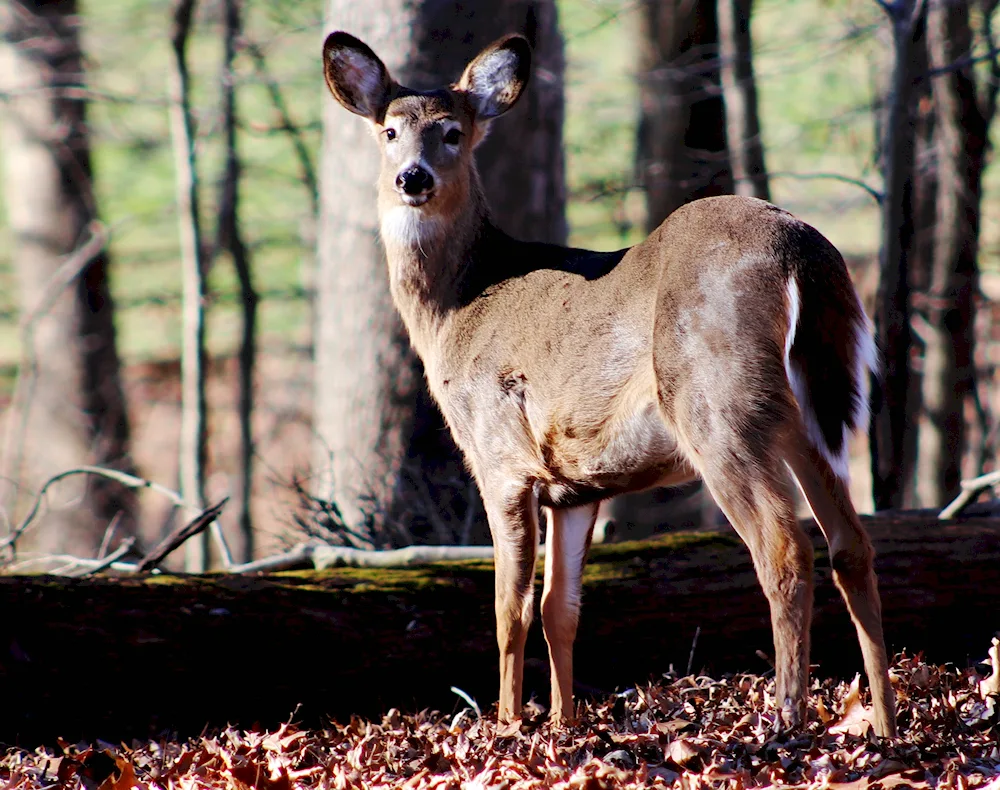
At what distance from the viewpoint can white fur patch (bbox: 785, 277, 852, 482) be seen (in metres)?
3.93

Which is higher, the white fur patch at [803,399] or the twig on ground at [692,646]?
the white fur patch at [803,399]

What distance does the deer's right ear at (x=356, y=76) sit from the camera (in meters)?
5.39

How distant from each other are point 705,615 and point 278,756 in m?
2.09

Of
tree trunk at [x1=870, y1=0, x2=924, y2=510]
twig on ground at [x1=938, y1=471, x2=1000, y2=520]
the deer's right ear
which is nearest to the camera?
the deer's right ear

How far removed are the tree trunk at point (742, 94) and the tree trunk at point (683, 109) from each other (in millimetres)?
196

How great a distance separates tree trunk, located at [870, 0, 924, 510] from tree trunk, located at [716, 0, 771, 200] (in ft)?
7.21

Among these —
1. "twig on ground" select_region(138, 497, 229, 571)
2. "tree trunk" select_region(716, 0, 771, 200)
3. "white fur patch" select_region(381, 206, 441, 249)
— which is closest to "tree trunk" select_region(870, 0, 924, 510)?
"tree trunk" select_region(716, 0, 771, 200)

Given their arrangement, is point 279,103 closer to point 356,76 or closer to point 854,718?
point 356,76

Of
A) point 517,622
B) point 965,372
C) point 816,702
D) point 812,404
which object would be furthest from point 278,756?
point 965,372

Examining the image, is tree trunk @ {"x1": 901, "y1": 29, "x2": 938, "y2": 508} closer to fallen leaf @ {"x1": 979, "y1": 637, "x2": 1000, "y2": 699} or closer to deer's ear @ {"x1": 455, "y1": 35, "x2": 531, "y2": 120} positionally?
deer's ear @ {"x1": 455, "y1": 35, "x2": 531, "y2": 120}

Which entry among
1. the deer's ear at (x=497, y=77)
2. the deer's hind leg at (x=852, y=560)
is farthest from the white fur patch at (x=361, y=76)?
the deer's hind leg at (x=852, y=560)

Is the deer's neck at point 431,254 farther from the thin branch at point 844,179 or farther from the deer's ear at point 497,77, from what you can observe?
the thin branch at point 844,179

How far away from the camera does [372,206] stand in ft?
24.4

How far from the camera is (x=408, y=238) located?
5.29 m
